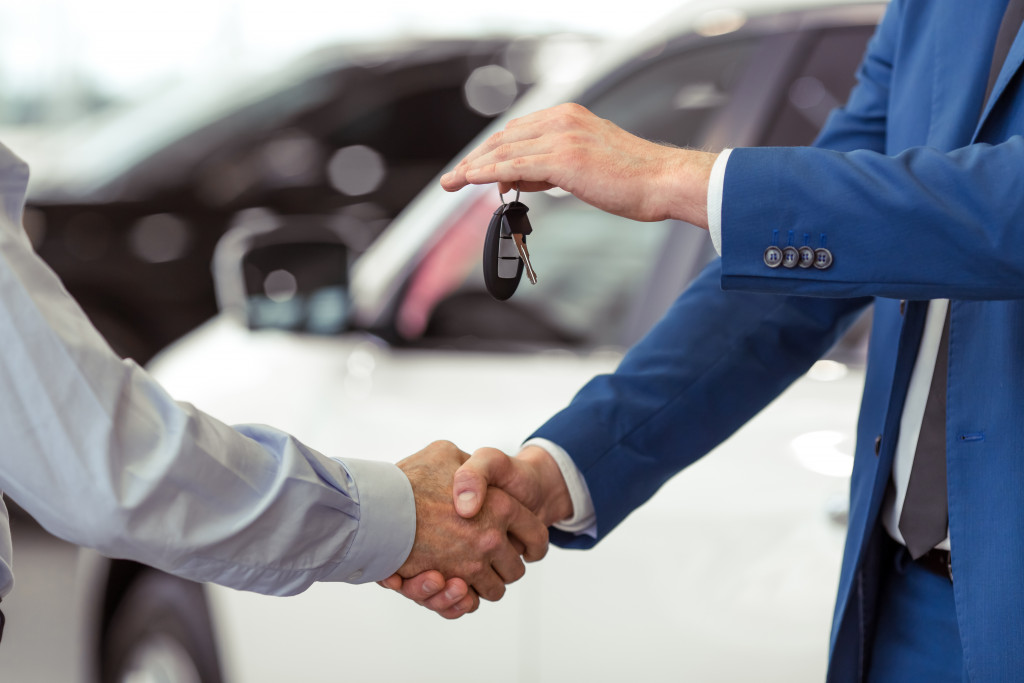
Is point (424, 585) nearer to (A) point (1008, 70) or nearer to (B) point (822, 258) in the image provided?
(B) point (822, 258)

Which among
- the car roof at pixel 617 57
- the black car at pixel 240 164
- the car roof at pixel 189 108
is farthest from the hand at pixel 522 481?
the car roof at pixel 189 108

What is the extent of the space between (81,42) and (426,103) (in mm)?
6209

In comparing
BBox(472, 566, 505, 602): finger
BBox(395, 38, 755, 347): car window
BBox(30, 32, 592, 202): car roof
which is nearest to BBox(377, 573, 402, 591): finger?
BBox(472, 566, 505, 602): finger

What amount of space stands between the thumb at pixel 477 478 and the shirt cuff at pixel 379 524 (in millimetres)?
69

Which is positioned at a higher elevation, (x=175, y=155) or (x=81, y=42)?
(x=81, y=42)

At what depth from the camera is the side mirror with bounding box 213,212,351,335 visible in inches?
89.6

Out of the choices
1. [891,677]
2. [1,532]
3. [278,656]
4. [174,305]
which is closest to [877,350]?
[891,677]

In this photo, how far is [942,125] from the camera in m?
1.25

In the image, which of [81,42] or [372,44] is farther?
[81,42]

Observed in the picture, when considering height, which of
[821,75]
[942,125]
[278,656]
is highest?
[821,75]

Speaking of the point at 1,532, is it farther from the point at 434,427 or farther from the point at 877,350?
the point at 877,350

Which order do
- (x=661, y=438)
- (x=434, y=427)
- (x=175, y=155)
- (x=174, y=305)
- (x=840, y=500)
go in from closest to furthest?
(x=661, y=438) < (x=840, y=500) < (x=434, y=427) < (x=174, y=305) < (x=175, y=155)

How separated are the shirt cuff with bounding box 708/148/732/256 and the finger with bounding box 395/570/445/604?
660 mm

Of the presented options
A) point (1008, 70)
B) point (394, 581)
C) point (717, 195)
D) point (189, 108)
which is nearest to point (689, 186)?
point (717, 195)
